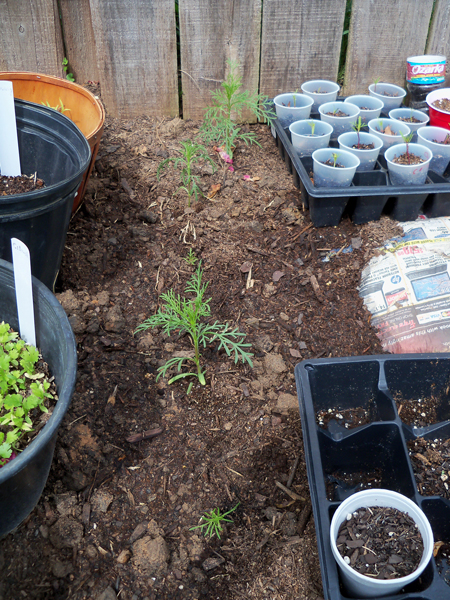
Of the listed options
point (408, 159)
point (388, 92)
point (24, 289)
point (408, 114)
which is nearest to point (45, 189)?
point (24, 289)

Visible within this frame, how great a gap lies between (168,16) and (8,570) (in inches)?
105

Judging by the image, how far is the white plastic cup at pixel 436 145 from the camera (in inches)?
96.2

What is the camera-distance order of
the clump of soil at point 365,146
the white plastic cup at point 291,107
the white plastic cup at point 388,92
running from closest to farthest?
the clump of soil at point 365,146 → the white plastic cup at point 291,107 → the white plastic cup at point 388,92

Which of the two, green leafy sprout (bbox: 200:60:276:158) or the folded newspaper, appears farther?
green leafy sprout (bbox: 200:60:276:158)

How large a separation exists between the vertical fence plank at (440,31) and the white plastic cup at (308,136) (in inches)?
35.6

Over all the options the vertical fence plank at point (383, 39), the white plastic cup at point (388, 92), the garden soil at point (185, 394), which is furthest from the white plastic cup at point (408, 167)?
the vertical fence plank at point (383, 39)

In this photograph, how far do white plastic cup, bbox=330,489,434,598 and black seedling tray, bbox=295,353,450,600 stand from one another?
0.39 ft

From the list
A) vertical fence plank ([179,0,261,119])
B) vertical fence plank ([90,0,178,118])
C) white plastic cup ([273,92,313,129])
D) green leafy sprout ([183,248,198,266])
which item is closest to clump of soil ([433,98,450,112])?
white plastic cup ([273,92,313,129])

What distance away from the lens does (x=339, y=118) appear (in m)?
2.65

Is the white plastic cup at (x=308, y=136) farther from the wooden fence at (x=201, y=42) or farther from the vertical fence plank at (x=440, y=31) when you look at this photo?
the vertical fence plank at (x=440, y=31)

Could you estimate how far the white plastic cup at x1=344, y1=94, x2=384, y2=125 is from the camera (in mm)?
2743

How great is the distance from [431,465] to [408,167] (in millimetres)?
1399

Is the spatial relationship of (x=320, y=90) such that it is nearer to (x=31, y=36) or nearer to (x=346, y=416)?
(x=31, y=36)

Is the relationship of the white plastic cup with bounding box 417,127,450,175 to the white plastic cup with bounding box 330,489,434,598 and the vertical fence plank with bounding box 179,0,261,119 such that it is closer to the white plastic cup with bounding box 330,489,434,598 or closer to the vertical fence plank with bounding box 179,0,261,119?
the vertical fence plank with bounding box 179,0,261,119
